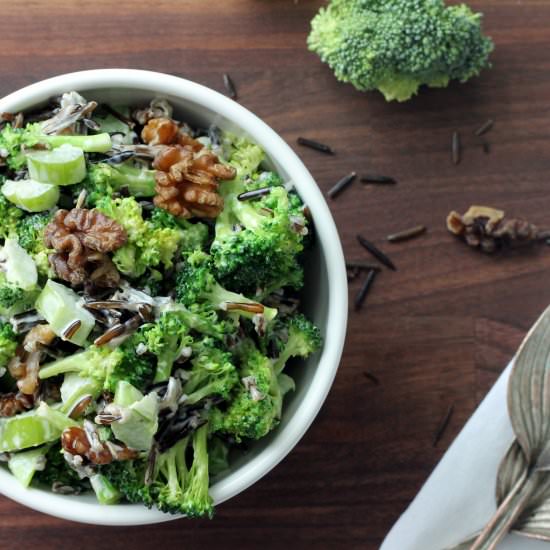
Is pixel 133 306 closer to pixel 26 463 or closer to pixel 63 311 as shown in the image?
pixel 63 311

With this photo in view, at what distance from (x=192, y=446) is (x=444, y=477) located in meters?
0.65

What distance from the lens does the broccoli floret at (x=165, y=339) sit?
4.19 ft

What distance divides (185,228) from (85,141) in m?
0.22

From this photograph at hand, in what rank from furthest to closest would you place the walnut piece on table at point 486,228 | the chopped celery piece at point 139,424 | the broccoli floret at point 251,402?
the walnut piece on table at point 486,228, the broccoli floret at point 251,402, the chopped celery piece at point 139,424

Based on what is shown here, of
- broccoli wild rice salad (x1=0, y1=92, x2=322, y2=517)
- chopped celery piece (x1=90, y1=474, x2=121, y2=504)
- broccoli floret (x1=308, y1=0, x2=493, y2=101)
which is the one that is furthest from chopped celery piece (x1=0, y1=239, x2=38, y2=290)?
broccoli floret (x1=308, y1=0, x2=493, y2=101)

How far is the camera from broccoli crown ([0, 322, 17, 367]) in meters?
1.31

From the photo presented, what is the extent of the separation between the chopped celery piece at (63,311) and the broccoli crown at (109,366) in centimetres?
3

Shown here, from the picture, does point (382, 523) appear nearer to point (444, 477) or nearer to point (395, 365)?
point (444, 477)

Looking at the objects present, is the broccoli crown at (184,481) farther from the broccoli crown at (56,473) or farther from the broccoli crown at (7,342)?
the broccoli crown at (7,342)

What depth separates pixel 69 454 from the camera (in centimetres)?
131

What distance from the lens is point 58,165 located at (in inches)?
51.6

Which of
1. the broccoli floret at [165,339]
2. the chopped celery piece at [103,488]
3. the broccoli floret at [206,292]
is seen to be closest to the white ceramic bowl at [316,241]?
the chopped celery piece at [103,488]

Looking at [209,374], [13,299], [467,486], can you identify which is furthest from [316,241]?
[467,486]

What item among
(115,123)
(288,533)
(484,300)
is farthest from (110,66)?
(288,533)
